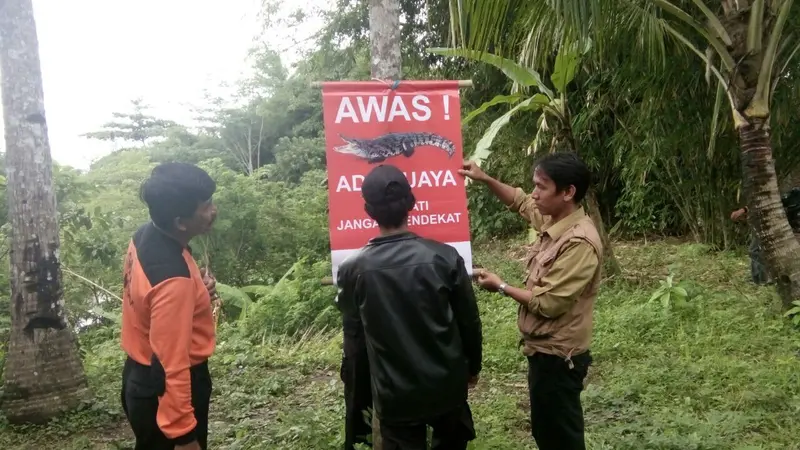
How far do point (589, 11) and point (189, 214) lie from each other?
8.81ft

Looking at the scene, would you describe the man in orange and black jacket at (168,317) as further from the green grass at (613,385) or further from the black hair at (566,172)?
the green grass at (613,385)

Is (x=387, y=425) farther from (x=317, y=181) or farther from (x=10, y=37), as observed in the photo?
(x=317, y=181)

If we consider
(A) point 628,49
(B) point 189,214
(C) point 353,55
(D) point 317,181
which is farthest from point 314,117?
A: (B) point 189,214

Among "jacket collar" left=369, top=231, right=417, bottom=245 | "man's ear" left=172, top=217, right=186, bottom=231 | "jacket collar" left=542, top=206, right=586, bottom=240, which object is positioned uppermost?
"man's ear" left=172, top=217, right=186, bottom=231

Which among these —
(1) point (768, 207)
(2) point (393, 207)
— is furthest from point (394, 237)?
(1) point (768, 207)

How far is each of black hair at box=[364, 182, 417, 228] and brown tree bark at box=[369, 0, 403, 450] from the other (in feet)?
4.27

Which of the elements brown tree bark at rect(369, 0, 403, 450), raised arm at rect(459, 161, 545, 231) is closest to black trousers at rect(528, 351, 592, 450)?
raised arm at rect(459, 161, 545, 231)

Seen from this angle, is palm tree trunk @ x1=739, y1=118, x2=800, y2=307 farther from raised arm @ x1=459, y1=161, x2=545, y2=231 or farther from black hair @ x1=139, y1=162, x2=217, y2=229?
black hair @ x1=139, y1=162, x2=217, y2=229

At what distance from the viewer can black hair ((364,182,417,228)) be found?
77.2 inches

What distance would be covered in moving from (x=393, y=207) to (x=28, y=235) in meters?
3.27

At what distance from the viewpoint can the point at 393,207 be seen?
1.97 meters

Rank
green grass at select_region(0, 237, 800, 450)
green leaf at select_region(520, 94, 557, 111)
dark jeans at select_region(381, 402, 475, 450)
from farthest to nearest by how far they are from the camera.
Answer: green leaf at select_region(520, 94, 557, 111), green grass at select_region(0, 237, 800, 450), dark jeans at select_region(381, 402, 475, 450)

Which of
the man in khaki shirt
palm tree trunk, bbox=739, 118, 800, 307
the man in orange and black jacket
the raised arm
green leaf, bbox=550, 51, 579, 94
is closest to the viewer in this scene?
the man in orange and black jacket

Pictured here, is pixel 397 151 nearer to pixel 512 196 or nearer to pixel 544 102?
pixel 512 196
